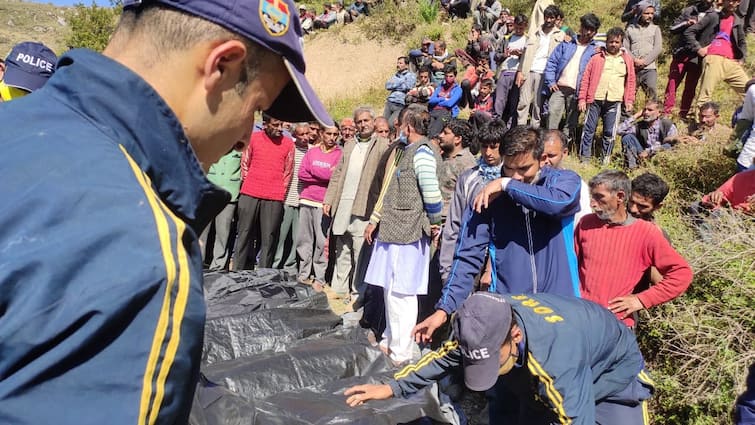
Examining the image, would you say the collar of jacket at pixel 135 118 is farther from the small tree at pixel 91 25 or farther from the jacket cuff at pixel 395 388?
the small tree at pixel 91 25

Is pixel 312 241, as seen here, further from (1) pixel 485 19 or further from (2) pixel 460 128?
(1) pixel 485 19

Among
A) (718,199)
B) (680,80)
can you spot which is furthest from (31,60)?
(680,80)

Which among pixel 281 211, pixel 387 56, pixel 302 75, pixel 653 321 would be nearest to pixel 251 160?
pixel 281 211

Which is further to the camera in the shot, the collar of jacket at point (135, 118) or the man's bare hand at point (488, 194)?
the man's bare hand at point (488, 194)

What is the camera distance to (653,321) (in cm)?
353

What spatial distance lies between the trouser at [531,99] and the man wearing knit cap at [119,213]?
22.5 feet

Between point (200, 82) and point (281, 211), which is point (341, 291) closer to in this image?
point (281, 211)

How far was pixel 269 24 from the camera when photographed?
0.79 metres

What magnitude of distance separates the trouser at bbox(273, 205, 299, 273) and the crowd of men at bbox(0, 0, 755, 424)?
0.11 feet

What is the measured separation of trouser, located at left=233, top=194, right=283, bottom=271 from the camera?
5969 mm

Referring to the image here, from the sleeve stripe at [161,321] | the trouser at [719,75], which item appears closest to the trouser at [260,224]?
the trouser at [719,75]

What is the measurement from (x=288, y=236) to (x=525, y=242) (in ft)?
12.3

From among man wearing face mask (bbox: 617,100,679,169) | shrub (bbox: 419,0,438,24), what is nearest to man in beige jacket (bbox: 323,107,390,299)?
man wearing face mask (bbox: 617,100,679,169)

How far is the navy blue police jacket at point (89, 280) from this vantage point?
0.52 m
